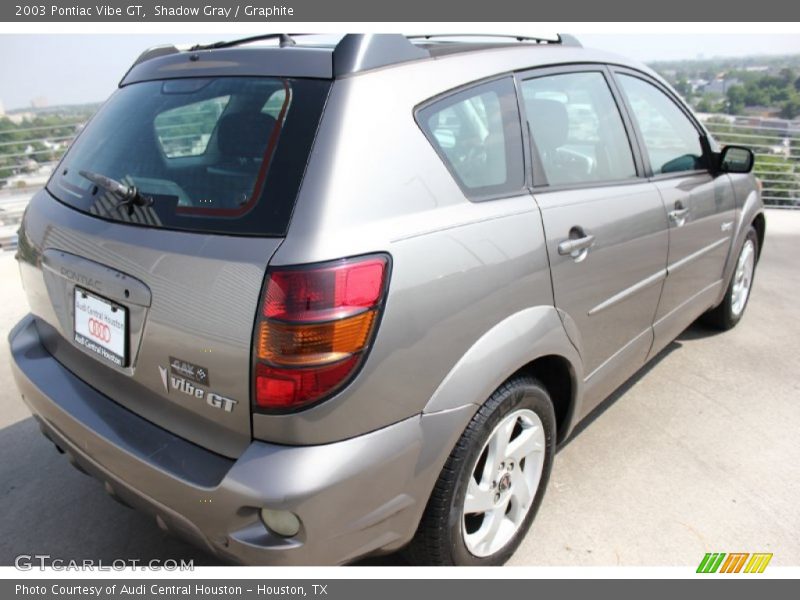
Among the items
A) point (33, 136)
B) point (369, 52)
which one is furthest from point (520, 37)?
point (33, 136)

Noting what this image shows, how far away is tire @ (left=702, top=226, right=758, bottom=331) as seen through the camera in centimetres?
406

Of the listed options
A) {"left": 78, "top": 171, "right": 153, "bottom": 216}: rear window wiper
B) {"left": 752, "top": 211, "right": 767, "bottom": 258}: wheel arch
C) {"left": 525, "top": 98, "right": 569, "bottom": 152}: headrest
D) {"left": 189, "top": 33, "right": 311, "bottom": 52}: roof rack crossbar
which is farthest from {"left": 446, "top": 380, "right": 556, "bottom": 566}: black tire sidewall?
{"left": 752, "top": 211, "right": 767, "bottom": 258}: wheel arch

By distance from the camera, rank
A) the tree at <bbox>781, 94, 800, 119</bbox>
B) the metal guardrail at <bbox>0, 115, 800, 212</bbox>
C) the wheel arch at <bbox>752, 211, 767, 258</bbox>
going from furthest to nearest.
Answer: the tree at <bbox>781, 94, 800, 119</bbox>, the metal guardrail at <bbox>0, 115, 800, 212</bbox>, the wheel arch at <bbox>752, 211, 767, 258</bbox>

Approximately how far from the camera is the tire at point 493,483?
1.84m

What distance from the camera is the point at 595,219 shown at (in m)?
2.28

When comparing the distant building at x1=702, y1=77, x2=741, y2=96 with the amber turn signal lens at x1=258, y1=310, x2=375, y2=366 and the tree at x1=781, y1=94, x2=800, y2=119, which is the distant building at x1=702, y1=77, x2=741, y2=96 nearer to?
the tree at x1=781, y1=94, x2=800, y2=119

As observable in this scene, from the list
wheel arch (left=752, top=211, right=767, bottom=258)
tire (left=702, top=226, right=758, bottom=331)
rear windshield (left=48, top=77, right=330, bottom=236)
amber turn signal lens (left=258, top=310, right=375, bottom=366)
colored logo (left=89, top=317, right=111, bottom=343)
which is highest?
rear windshield (left=48, top=77, right=330, bottom=236)

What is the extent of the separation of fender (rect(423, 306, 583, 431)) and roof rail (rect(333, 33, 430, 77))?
0.86m

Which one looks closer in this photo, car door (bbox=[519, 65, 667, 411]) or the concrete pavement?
car door (bbox=[519, 65, 667, 411])

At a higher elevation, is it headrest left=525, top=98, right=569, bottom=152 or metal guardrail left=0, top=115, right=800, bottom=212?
headrest left=525, top=98, right=569, bottom=152

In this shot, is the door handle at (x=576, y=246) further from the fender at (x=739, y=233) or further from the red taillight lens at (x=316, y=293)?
the fender at (x=739, y=233)

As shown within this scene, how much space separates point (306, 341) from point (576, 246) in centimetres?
114

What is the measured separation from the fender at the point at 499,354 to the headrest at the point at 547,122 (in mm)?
643

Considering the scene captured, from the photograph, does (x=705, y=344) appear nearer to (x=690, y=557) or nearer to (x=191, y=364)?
(x=690, y=557)
